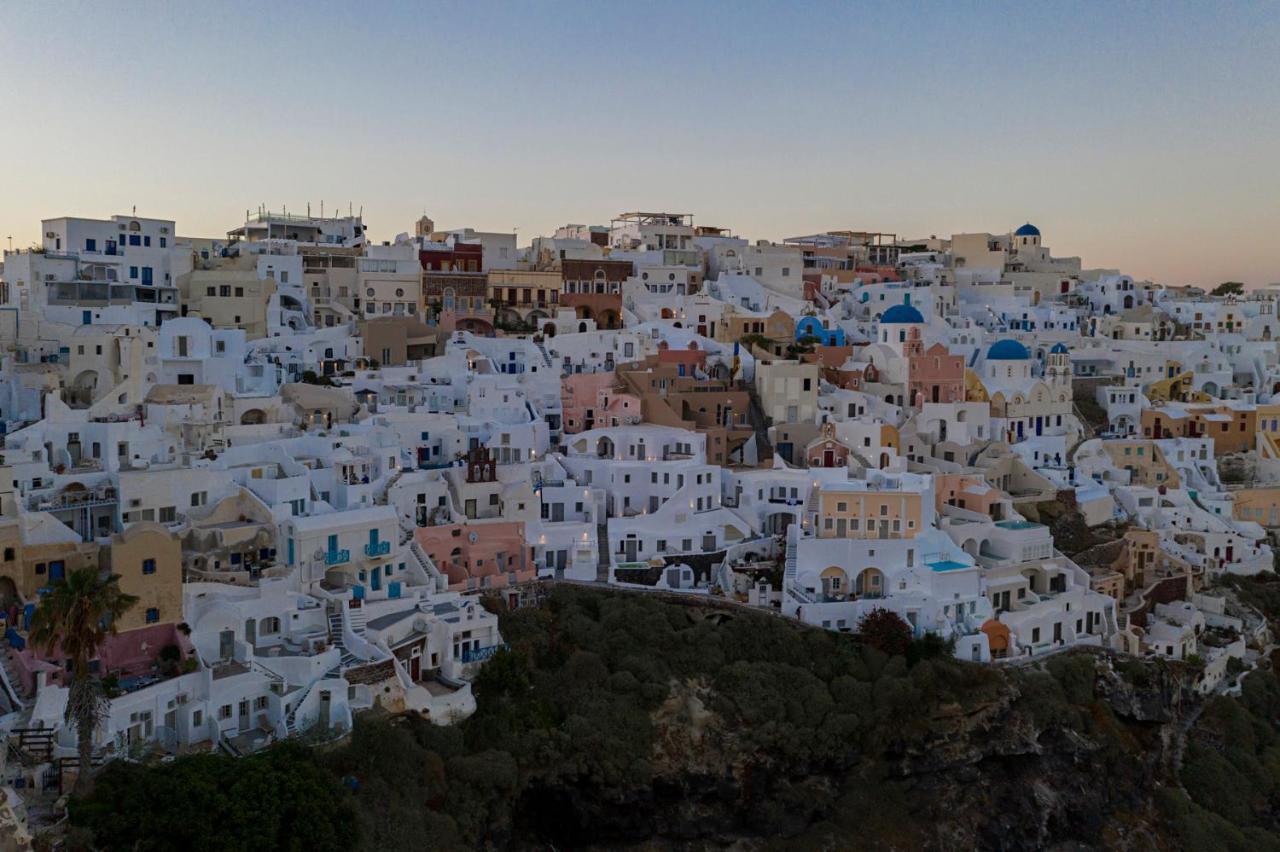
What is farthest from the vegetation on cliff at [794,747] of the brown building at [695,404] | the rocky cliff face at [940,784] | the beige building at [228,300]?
the beige building at [228,300]

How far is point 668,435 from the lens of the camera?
3666 centimetres

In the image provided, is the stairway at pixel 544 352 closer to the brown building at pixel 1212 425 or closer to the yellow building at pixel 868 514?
the yellow building at pixel 868 514

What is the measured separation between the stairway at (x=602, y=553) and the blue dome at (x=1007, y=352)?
19.0 m

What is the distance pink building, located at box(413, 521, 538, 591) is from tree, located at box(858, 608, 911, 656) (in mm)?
9069

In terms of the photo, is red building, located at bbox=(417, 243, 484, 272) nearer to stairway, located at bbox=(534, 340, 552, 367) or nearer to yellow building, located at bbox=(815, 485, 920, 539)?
stairway, located at bbox=(534, 340, 552, 367)

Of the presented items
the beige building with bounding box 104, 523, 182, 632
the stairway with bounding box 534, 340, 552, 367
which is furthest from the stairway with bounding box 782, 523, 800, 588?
the beige building with bounding box 104, 523, 182, 632

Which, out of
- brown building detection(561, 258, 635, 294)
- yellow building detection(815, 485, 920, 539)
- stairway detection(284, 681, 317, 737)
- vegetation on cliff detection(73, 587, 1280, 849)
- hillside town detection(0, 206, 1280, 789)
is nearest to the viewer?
stairway detection(284, 681, 317, 737)

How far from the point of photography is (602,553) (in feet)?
111

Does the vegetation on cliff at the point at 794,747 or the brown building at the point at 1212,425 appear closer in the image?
the vegetation on cliff at the point at 794,747

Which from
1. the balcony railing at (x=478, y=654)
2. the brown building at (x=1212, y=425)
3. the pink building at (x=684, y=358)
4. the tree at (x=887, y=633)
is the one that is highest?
the pink building at (x=684, y=358)

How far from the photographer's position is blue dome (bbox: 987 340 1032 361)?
45.1 m

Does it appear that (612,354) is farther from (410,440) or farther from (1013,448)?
(1013,448)

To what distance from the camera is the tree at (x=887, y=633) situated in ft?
99.1

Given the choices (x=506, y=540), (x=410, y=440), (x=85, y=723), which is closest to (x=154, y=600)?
(x=85, y=723)
